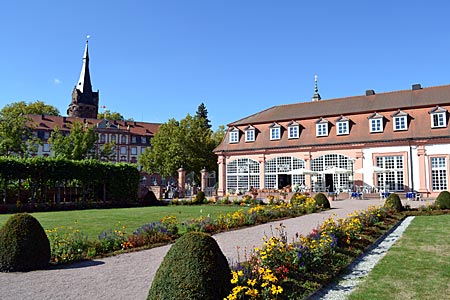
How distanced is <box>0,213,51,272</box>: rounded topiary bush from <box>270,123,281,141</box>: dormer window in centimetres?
2861

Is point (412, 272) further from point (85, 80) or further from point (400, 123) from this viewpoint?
point (85, 80)

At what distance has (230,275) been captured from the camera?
5.06m

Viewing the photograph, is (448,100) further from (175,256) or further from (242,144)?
(175,256)

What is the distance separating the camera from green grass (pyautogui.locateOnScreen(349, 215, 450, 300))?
20.6ft

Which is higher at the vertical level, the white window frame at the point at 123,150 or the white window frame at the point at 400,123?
the white window frame at the point at 123,150

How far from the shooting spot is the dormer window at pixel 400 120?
96.2 ft

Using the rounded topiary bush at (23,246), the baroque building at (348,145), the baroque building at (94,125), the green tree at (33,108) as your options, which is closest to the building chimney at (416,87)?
the baroque building at (348,145)

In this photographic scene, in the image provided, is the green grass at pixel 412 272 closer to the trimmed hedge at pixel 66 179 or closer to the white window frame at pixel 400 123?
→ the white window frame at pixel 400 123

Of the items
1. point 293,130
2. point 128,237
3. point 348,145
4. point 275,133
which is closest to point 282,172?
point 275,133

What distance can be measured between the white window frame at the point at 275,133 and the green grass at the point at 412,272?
931 inches

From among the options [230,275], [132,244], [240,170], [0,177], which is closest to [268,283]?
[230,275]

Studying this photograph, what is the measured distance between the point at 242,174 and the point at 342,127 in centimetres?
1016

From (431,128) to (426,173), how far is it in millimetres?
3327

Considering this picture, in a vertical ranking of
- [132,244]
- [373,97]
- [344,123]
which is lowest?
[132,244]
